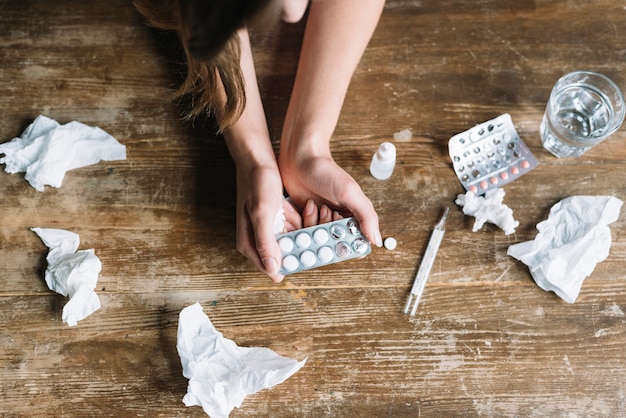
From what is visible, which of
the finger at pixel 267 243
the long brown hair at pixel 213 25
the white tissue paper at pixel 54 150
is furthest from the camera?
the white tissue paper at pixel 54 150

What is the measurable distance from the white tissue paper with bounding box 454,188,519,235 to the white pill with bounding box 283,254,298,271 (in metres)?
0.26

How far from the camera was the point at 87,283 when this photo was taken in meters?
0.73

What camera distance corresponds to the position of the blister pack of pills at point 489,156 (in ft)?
2.62

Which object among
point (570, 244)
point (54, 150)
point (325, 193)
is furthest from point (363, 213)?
point (54, 150)

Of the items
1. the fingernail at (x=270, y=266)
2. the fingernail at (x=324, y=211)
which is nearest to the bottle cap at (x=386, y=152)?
the fingernail at (x=324, y=211)

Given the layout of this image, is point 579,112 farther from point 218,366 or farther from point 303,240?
point 218,366

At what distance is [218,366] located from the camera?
2.32 ft

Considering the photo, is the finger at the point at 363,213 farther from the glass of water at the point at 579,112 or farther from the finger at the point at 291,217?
the glass of water at the point at 579,112

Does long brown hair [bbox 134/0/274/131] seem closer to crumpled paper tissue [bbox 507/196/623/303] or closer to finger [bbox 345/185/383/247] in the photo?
finger [bbox 345/185/383/247]

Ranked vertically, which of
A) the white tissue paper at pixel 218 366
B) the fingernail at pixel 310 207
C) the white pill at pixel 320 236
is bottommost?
the white tissue paper at pixel 218 366

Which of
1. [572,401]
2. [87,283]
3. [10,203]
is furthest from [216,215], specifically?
[572,401]

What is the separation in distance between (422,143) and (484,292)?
0.24 metres

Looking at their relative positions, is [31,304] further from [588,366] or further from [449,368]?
[588,366]

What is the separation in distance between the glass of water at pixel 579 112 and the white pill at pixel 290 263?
0.42 metres
